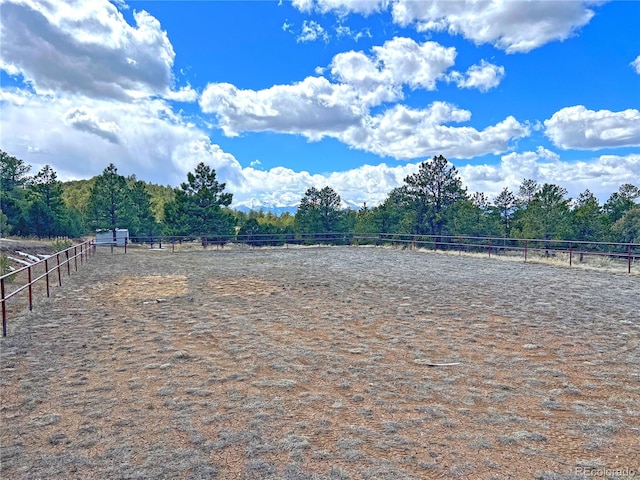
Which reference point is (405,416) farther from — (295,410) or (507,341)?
(507,341)

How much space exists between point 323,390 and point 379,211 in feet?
109

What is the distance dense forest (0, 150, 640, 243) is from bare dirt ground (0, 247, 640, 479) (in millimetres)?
23079

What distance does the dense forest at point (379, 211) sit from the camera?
93.1 ft

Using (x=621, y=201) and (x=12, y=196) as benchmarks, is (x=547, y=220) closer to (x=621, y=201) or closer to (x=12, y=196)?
(x=621, y=201)

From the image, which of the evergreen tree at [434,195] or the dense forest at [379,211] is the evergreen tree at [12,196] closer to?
the dense forest at [379,211]

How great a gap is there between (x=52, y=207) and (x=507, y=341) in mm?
37129

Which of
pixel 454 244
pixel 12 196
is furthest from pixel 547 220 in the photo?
pixel 12 196

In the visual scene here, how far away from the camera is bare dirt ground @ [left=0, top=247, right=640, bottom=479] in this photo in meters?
2.64

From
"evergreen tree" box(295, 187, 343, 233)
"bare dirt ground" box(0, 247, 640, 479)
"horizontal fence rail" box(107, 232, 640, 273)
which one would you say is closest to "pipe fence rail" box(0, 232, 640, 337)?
"horizontal fence rail" box(107, 232, 640, 273)

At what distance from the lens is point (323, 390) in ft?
12.2

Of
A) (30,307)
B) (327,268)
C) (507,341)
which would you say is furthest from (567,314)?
(30,307)

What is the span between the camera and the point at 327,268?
1372cm

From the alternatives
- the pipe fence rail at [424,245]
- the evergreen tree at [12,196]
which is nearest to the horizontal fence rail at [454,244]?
the pipe fence rail at [424,245]

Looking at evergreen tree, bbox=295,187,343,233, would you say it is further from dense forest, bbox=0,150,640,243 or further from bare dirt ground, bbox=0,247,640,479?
bare dirt ground, bbox=0,247,640,479
